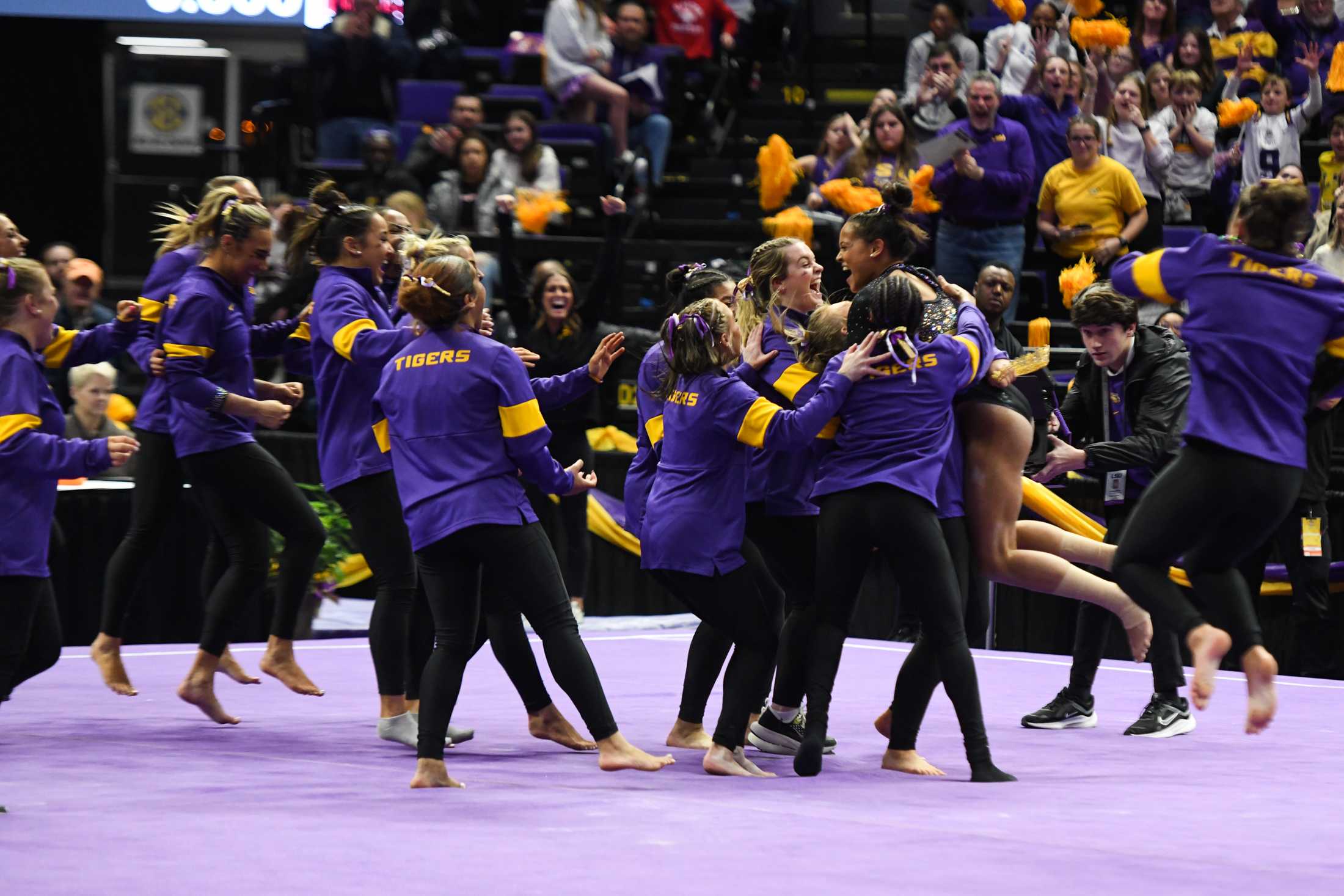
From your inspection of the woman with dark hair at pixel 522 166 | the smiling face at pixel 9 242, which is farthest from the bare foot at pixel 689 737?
the woman with dark hair at pixel 522 166

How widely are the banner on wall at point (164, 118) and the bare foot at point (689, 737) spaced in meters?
12.3

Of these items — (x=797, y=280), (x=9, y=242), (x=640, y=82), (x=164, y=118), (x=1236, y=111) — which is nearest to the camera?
(x=797, y=280)

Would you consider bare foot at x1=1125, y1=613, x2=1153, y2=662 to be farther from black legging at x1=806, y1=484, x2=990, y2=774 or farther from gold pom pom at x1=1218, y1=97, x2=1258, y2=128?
gold pom pom at x1=1218, y1=97, x2=1258, y2=128

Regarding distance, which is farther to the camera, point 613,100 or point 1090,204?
point 613,100

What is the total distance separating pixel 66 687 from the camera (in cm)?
769

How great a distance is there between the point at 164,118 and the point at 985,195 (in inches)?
374

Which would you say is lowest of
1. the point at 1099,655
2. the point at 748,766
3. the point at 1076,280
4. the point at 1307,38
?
the point at 748,766

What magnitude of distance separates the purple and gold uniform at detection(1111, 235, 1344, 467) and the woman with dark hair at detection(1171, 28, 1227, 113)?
24.0 feet

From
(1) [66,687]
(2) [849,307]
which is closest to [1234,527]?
(2) [849,307]

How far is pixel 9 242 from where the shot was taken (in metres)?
6.40

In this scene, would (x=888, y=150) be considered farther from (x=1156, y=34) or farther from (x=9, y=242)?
(x=9, y=242)

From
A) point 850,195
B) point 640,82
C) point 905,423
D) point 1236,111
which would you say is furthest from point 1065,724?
point 640,82

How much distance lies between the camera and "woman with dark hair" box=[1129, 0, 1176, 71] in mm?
12391

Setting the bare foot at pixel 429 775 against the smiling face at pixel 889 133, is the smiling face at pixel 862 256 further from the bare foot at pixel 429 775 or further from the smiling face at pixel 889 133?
the smiling face at pixel 889 133
